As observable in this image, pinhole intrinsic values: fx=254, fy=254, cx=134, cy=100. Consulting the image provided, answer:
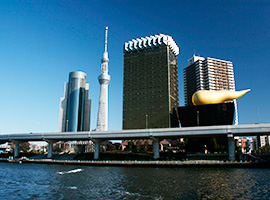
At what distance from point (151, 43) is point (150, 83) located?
2923cm

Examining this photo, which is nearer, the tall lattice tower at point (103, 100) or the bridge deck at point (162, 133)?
the bridge deck at point (162, 133)

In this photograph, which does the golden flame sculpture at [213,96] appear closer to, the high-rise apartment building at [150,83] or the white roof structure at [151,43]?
Result: the high-rise apartment building at [150,83]

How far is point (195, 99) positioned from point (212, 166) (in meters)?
41.9

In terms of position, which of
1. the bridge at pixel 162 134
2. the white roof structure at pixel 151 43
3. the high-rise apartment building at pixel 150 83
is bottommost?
the bridge at pixel 162 134

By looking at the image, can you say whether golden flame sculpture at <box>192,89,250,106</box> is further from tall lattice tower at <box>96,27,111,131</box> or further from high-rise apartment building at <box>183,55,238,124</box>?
high-rise apartment building at <box>183,55,238,124</box>

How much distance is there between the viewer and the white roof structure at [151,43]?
6929 inches

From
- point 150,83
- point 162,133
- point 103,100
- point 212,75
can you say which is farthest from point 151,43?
point 162,133

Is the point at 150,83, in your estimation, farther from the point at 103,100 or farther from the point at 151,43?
the point at 103,100

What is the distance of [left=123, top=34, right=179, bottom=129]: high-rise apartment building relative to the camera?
168m

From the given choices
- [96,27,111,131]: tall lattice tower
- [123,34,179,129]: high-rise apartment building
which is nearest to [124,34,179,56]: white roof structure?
[123,34,179,129]: high-rise apartment building

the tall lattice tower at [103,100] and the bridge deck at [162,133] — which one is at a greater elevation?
the tall lattice tower at [103,100]

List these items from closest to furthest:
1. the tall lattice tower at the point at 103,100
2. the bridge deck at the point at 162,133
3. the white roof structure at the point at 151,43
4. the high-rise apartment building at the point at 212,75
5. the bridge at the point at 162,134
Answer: the bridge deck at the point at 162,133 < the bridge at the point at 162,134 < the tall lattice tower at the point at 103,100 < the white roof structure at the point at 151,43 < the high-rise apartment building at the point at 212,75

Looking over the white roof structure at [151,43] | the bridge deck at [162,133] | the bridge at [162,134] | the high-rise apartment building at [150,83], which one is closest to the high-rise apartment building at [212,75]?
the high-rise apartment building at [150,83]

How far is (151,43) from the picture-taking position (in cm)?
18038
